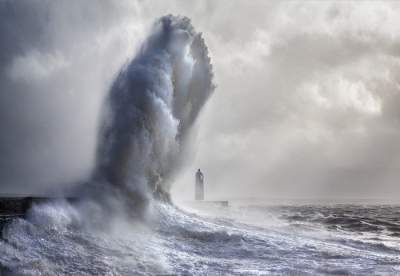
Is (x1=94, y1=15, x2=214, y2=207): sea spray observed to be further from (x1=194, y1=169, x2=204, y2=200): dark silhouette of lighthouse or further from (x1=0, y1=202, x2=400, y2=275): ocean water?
(x1=194, y1=169, x2=204, y2=200): dark silhouette of lighthouse

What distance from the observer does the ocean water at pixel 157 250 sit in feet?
29.6

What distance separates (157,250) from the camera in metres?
11.3

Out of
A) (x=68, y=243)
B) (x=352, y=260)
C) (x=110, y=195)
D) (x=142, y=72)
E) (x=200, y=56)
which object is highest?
(x=200, y=56)

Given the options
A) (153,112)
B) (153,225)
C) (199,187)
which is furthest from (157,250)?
(199,187)

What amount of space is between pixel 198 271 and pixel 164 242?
3.25 m

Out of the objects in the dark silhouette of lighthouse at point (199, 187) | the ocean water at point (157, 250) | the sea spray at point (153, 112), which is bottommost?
the ocean water at point (157, 250)

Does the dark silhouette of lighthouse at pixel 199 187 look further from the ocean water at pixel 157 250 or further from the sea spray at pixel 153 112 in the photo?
the ocean water at pixel 157 250

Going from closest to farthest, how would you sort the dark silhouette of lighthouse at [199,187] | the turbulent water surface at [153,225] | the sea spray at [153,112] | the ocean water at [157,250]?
the ocean water at [157,250] < the turbulent water surface at [153,225] < the sea spray at [153,112] < the dark silhouette of lighthouse at [199,187]

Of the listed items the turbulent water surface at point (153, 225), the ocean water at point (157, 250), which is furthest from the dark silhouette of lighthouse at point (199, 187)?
the ocean water at point (157, 250)

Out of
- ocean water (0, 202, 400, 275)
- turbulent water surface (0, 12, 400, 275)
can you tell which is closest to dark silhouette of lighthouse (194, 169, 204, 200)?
turbulent water surface (0, 12, 400, 275)

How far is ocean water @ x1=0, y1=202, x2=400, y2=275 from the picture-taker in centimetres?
903

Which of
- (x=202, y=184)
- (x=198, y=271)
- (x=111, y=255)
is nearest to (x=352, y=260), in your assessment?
(x=198, y=271)

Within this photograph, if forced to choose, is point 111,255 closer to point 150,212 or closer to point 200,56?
point 150,212

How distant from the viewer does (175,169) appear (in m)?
23.1
